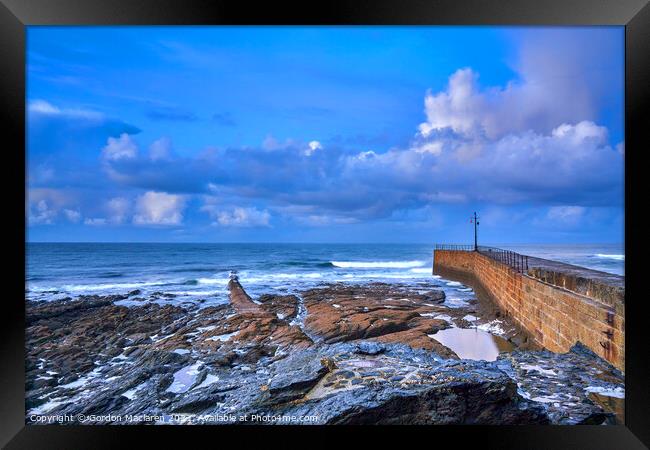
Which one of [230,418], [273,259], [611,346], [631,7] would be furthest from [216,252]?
[631,7]

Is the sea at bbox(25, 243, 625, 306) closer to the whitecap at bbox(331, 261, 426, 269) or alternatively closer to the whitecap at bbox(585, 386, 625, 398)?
the whitecap at bbox(331, 261, 426, 269)

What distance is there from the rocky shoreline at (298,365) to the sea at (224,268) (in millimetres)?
249

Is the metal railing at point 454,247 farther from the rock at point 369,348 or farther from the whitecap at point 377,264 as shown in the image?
the rock at point 369,348

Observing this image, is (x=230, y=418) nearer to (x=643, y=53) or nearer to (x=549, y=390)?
(x=549, y=390)

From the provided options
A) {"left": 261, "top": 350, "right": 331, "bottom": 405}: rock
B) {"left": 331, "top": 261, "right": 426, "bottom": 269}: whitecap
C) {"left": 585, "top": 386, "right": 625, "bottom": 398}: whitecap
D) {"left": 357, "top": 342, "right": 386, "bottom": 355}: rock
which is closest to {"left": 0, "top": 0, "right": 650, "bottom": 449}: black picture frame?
{"left": 585, "top": 386, "right": 625, "bottom": 398}: whitecap

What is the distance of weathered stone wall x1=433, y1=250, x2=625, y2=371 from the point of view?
9.89 feet

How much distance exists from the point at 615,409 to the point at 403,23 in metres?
3.69

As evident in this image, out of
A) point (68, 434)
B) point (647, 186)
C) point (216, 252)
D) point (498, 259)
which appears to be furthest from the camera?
point (216, 252)

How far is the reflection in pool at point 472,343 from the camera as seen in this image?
416 centimetres

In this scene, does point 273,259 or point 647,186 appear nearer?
point 647,186

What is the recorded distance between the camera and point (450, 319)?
5.04m

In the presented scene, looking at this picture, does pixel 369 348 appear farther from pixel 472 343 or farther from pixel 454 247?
pixel 454 247

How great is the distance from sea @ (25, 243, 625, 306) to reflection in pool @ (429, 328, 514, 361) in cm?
77

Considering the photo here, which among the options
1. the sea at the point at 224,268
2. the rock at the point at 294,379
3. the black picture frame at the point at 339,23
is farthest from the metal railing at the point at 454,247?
the black picture frame at the point at 339,23
